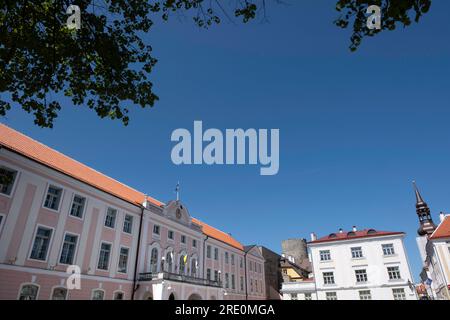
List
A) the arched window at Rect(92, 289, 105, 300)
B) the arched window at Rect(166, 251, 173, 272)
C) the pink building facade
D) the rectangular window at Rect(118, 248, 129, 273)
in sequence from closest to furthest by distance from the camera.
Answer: the pink building facade
the arched window at Rect(92, 289, 105, 300)
the rectangular window at Rect(118, 248, 129, 273)
the arched window at Rect(166, 251, 173, 272)

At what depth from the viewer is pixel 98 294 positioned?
2238 cm

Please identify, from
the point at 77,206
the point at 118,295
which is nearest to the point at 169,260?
the point at 118,295

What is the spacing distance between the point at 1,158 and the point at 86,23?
1569 cm

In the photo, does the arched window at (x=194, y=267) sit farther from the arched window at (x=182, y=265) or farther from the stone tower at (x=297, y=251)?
the stone tower at (x=297, y=251)

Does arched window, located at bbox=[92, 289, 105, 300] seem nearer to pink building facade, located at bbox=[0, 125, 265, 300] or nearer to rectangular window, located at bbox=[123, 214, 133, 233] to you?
pink building facade, located at bbox=[0, 125, 265, 300]

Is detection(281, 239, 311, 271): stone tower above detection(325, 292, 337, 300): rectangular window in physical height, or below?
above

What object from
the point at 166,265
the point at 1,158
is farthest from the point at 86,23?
the point at 166,265

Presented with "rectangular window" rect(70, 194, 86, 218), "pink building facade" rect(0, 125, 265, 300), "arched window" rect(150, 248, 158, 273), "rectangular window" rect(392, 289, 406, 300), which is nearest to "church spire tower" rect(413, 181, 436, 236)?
"rectangular window" rect(392, 289, 406, 300)

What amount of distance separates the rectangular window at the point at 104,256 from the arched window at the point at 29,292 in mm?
5093

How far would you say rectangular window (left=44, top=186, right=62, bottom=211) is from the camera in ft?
66.7

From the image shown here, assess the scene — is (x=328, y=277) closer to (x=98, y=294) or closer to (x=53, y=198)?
(x=98, y=294)

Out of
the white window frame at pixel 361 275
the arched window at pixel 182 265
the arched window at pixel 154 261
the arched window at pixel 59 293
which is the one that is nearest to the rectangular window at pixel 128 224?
the arched window at pixel 154 261

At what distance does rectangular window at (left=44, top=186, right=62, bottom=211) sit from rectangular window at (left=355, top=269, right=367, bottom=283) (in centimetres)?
3679

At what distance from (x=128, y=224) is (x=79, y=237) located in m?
5.68
